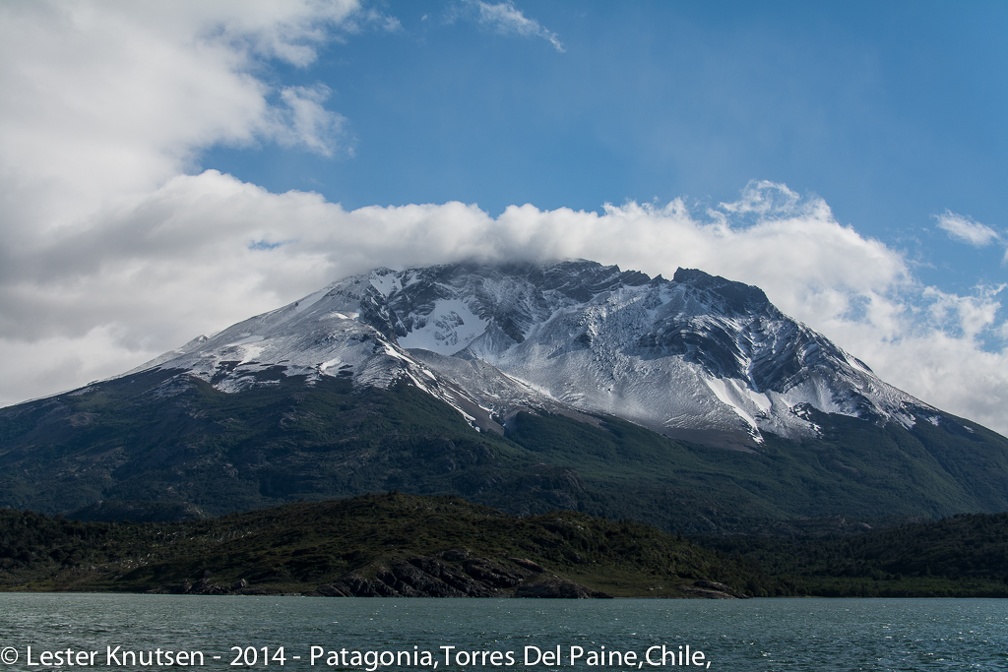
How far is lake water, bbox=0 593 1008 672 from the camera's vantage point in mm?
116562

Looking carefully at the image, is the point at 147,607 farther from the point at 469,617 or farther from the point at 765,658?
the point at 765,658

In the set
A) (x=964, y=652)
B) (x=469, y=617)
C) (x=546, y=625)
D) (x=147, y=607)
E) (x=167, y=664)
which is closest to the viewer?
(x=167, y=664)

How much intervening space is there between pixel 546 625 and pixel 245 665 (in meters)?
64.4

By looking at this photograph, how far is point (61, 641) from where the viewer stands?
129 metres

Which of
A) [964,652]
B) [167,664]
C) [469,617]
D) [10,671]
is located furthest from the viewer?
[469,617]

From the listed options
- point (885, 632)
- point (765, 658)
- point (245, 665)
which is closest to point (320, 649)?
point (245, 665)

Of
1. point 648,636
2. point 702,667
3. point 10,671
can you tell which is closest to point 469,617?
point 648,636

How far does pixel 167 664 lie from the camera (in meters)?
111

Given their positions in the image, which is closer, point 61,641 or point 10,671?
point 10,671

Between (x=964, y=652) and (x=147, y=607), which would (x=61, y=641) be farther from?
(x=964, y=652)

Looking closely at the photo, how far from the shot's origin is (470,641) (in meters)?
137

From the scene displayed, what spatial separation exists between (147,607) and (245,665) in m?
94.0

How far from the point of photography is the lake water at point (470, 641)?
117 meters

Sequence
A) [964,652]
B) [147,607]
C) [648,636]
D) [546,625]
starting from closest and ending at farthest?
[964,652], [648,636], [546,625], [147,607]
